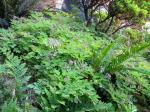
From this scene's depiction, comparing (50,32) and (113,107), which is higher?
(50,32)

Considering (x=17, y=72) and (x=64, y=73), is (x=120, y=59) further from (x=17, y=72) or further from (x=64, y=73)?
(x=17, y=72)

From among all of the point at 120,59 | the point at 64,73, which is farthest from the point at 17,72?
the point at 120,59

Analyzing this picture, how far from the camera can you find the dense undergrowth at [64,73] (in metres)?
2.82

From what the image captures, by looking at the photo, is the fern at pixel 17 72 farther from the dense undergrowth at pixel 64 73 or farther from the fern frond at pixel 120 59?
the fern frond at pixel 120 59

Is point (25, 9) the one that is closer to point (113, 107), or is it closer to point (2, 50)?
point (2, 50)

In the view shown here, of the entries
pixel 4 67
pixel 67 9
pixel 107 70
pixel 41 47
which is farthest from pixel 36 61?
pixel 67 9

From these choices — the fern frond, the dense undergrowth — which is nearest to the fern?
the dense undergrowth

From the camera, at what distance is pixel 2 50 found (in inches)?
129

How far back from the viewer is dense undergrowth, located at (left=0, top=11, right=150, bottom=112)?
2818 millimetres

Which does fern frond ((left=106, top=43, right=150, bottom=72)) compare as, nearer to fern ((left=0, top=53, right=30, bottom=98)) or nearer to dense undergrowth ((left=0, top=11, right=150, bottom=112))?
dense undergrowth ((left=0, top=11, right=150, bottom=112))

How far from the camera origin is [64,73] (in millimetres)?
2984

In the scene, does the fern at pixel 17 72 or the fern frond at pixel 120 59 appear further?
the fern frond at pixel 120 59

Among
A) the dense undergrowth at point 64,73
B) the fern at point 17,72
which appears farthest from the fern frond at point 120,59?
the fern at point 17,72

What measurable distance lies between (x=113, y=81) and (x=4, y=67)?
3.77 ft
